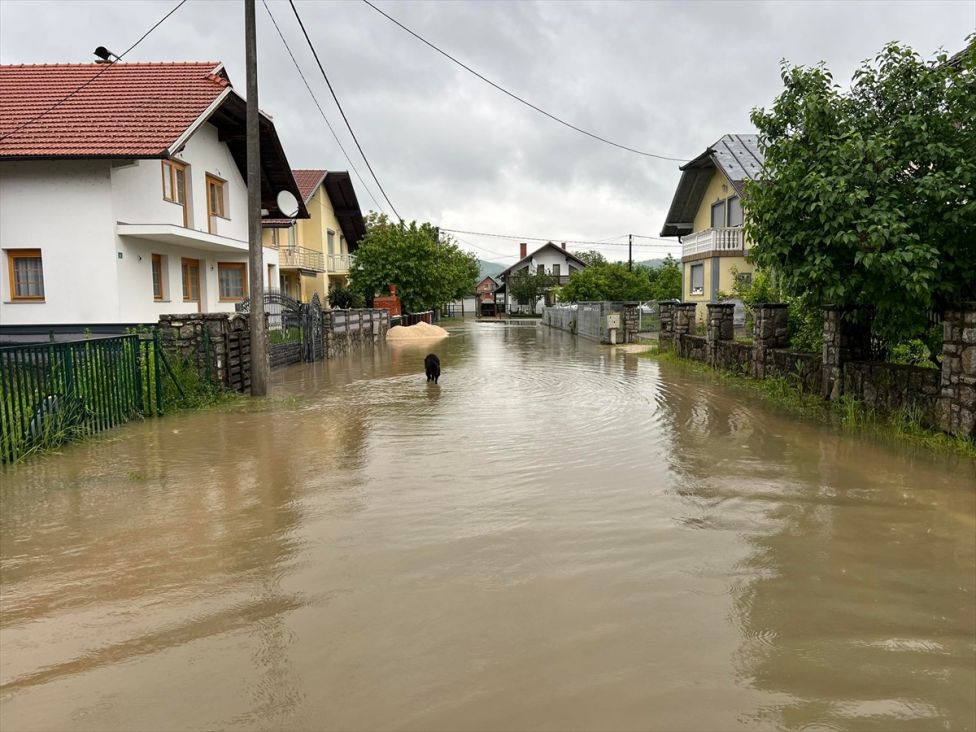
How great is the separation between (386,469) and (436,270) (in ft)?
111

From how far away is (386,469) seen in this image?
7781mm

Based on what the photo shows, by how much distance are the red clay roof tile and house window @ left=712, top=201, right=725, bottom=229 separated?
66.6 ft

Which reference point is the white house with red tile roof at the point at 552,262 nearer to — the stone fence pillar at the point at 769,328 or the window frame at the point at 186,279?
the window frame at the point at 186,279

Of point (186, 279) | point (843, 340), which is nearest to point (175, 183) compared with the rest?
point (186, 279)

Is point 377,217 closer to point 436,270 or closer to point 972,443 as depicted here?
point 436,270

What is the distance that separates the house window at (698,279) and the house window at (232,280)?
18.7 m

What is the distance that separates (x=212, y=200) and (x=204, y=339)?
36.2 ft

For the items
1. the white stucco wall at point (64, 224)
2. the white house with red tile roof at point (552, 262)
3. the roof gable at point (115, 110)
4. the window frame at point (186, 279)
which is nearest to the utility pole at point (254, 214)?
the roof gable at point (115, 110)

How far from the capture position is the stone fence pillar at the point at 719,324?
17.4 metres

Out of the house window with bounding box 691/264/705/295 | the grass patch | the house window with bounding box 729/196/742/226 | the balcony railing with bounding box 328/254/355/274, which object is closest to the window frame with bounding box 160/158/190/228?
the grass patch

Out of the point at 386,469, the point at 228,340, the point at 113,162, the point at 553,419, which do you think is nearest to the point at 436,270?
the point at 113,162

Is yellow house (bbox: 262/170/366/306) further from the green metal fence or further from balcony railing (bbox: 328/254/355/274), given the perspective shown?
the green metal fence

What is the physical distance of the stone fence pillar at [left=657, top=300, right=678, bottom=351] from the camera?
895 inches

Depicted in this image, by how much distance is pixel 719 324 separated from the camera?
57.3 ft
